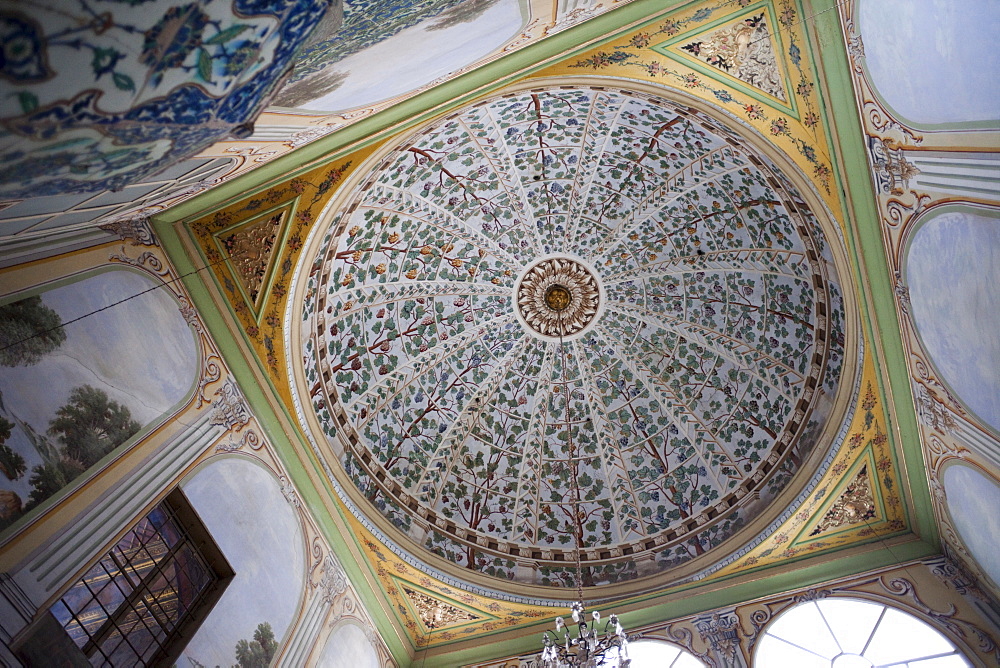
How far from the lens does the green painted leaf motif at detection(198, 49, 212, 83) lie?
309 cm

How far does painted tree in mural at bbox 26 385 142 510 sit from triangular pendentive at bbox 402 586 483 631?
4.59 m

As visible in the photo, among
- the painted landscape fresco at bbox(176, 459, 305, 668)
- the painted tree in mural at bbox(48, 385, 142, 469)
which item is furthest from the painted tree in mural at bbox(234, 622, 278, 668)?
the painted tree in mural at bbox(48, 385, 142, 469)

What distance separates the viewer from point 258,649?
6953 millimetres

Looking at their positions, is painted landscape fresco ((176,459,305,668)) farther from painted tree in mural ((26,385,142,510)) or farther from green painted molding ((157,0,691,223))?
green painted molding ((157,0,691,223))

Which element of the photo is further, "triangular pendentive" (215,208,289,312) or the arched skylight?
the arched skylight

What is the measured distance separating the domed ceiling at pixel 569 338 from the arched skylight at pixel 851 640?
124 cm

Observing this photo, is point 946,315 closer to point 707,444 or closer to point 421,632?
point 707,444

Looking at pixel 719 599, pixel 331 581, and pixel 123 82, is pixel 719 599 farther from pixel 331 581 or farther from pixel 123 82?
pixel 123 82

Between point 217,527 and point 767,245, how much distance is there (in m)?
7.20

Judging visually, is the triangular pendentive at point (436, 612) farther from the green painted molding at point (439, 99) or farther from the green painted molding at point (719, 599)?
the green painted molding at point (439, 99)

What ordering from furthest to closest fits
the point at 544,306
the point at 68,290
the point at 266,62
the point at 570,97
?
the point at 544,306 < the point at 570,97 < the point at 68,290 < the point at 266,62

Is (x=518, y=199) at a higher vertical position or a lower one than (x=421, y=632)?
higher

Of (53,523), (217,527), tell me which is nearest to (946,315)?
(217,527)

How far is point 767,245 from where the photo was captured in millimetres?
9453
